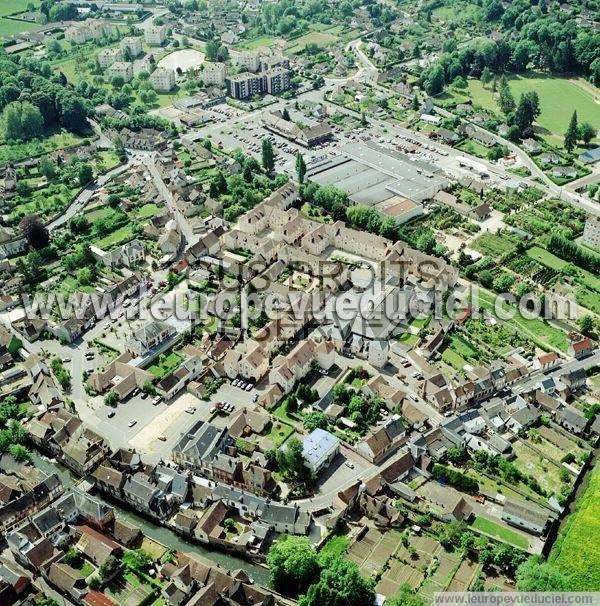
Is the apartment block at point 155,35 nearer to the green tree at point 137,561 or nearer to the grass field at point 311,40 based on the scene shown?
the grass field at point 311,40

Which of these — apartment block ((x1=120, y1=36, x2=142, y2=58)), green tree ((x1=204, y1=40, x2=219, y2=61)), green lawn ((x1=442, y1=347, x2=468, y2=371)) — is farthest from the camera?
apartment block ((x1=120, y1=36, x2=142, y2=58))

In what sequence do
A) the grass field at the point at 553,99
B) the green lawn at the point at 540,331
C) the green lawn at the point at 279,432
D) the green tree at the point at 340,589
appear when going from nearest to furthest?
the green tree at the point at 340,589 < the green lawn at the point at 279,432 < the green lawn at the point at 540,331 < the grass field at the point at 553,99

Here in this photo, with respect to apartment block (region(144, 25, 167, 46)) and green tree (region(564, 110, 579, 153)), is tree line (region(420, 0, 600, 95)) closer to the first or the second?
green tree (region(564, 110, 579, 153))

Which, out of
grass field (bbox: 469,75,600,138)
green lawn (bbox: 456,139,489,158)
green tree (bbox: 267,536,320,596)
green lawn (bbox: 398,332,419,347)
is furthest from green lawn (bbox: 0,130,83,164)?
green tree (bbox: 267,536,320,596)

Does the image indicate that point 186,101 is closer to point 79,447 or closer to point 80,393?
point 80,393

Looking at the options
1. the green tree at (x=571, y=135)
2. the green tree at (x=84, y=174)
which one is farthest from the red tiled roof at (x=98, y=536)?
the green tree at (x=571, y=135)

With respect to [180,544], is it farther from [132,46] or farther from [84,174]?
[132,46]

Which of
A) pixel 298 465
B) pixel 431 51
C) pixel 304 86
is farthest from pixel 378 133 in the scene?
pixel 298 465
